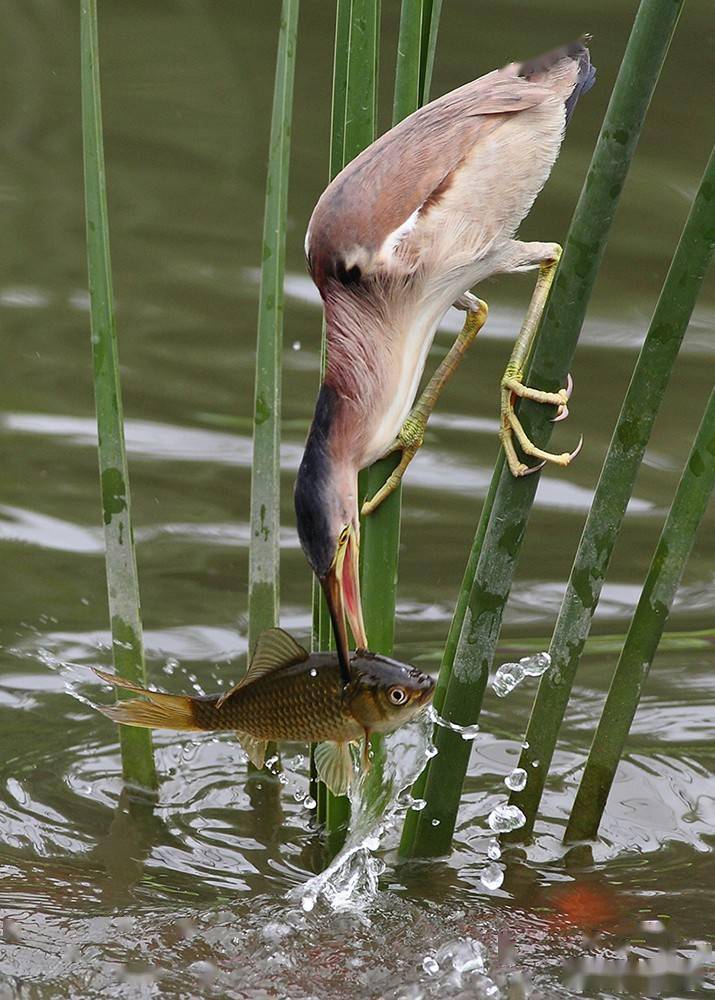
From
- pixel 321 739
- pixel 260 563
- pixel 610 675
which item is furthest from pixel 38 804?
pixel 610 675

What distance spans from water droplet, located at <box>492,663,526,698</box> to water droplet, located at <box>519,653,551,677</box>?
21mm

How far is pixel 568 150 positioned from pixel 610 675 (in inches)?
101

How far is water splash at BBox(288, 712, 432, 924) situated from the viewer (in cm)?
223

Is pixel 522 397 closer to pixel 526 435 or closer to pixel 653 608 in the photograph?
pixel 526 435

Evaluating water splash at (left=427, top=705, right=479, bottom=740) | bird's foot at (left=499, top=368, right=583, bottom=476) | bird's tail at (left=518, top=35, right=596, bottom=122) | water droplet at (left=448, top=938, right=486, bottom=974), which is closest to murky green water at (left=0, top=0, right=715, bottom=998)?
water droplet at (left=448, top=938, right=486, bottom=974)

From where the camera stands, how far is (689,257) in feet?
6.45

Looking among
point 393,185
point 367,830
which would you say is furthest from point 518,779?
point 393,185

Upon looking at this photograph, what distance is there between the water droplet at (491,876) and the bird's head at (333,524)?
513 millimetres

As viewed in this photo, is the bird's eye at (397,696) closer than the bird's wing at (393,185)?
Yes

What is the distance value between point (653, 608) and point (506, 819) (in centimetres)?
Result: 46

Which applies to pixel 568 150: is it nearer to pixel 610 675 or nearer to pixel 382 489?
pixel 610 675

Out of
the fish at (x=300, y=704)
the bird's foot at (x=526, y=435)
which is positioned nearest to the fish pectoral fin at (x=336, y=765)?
the fish at (x=300, y=704)

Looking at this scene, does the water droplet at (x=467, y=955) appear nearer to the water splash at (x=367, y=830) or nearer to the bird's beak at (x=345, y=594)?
the water splash at (x=367, y=830)

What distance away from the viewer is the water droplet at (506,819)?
7.98ft
